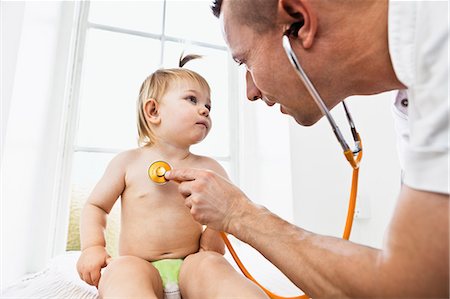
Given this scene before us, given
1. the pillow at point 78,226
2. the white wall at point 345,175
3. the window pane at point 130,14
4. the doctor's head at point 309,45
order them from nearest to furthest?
1. the doctor's head at point 309,45
2. the white wall at point 345,175
3. the pillow at point 78,226
4. the window pane at point 130,14

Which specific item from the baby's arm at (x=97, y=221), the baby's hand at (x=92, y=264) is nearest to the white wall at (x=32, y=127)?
the baby's arm at (x=97, y=221)

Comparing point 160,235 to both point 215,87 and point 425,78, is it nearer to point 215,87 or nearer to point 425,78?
point 425,78

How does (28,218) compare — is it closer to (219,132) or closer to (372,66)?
→ (219,132)

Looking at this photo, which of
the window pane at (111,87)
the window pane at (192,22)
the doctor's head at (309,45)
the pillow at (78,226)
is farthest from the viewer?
the window pane at (192,22)

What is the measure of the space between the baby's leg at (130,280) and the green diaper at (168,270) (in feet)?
0.06

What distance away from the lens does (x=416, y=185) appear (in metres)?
0.50

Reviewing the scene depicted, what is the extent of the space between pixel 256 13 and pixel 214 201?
1.28 feet

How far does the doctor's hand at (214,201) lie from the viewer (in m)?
0.74

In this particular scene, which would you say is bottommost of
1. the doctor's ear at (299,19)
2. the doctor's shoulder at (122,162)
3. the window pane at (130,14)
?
the doctor's shoulder at (122,162)

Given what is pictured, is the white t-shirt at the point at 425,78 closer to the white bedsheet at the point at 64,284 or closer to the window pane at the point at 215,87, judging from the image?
the white bedsheet at the point at 64,284

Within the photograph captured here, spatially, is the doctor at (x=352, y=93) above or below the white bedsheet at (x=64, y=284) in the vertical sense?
above

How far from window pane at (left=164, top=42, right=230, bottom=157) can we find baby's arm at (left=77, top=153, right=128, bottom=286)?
913 millimetres

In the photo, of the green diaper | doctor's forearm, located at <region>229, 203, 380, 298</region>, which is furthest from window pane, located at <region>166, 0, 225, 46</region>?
doctor's forearm, located at <region>229, 203, 380, 298</region>

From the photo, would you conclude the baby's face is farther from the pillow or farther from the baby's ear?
the pillow
